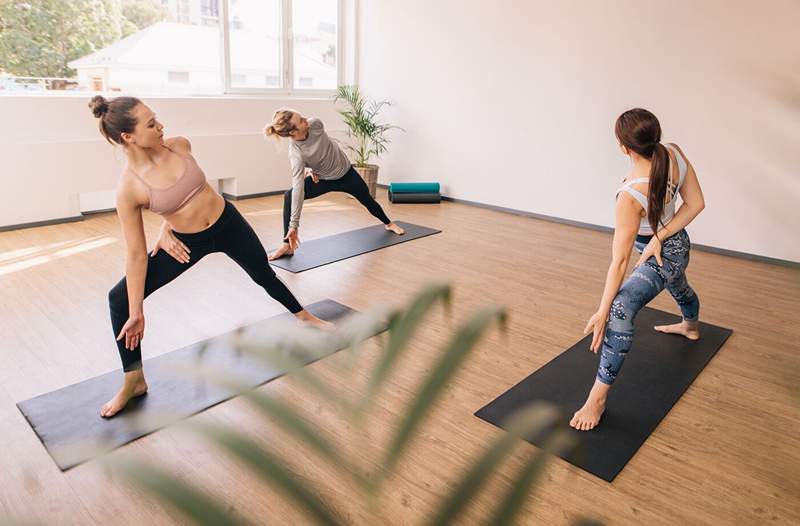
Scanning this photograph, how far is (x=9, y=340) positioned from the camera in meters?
2.43

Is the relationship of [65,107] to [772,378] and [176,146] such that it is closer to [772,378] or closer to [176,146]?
[176,146]

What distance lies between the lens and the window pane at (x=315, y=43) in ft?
19.1

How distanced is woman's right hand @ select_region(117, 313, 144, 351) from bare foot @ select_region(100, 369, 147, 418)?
0.44ft

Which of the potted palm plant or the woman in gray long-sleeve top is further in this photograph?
the potted palm plant

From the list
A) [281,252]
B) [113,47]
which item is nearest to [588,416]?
[281,252]

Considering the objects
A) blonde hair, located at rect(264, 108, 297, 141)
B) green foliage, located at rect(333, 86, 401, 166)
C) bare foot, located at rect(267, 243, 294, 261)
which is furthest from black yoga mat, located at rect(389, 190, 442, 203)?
blonde hair, located at rect(264, 108, 297, 141)

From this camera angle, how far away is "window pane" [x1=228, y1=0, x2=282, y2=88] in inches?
208

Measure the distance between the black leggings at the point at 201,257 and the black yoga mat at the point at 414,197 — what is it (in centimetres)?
303

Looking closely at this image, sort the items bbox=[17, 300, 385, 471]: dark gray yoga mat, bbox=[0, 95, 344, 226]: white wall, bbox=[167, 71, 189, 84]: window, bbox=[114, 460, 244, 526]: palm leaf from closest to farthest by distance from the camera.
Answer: bbox=[114, 460, 244, 526]: palm leaf, bbox=[17, 300, 385, 471]: dark gray yoga mat, bbox=[0, 95, 344, 226]: white wall, bbox=[167, 71, 189, 84]: window

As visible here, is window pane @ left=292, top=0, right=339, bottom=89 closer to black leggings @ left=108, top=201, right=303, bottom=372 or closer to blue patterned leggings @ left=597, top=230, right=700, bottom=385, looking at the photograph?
black leggings @ left=108, top=201, right=303, bottom=372

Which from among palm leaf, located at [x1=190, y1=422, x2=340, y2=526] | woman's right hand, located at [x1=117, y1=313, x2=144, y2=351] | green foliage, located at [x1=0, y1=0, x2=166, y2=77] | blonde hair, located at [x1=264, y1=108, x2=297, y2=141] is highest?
green foliage, located at [x1=0, y1=0, x2=166, y2=77]

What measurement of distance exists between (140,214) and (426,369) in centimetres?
167

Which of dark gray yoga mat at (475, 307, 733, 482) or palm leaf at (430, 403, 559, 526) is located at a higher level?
palm leaf at (430, 403, 559, 526)

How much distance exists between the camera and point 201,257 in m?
2.12
